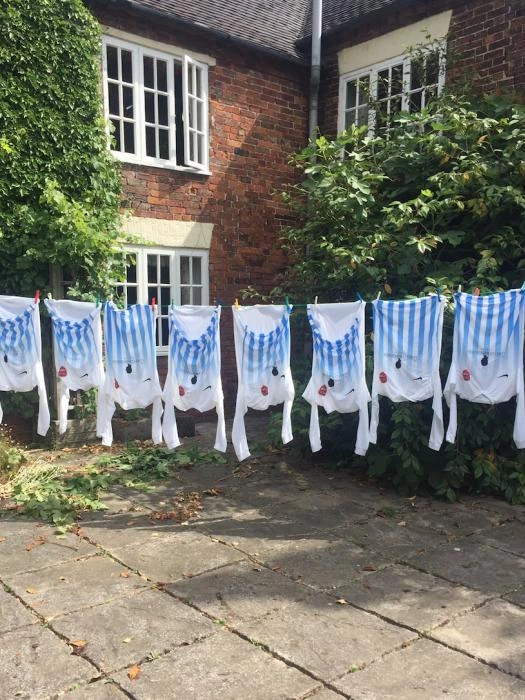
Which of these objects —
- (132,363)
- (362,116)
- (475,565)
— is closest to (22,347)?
(132,363)

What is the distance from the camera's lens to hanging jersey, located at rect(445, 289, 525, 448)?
4992mm

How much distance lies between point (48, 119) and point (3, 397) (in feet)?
11.3

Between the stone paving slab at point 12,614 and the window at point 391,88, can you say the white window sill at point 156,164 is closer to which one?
the window at point 391,88

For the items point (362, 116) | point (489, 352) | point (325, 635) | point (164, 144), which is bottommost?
point (325, 635)

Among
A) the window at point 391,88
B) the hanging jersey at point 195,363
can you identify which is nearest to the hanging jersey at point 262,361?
the hanging jersey at point 195,363

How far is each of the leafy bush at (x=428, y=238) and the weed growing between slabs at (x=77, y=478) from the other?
1630mm

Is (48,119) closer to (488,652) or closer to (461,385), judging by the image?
(461,385)

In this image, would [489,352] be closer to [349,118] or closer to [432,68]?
[432,68]

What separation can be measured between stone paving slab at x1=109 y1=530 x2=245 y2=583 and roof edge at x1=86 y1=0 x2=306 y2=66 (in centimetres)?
693

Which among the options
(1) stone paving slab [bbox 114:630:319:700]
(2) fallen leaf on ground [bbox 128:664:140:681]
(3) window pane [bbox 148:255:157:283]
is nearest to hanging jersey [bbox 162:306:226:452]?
(1) stone paving slab [bbox 114:630:319:700]

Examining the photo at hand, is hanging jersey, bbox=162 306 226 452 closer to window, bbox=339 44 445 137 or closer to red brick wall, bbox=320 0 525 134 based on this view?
window, bbox=339 44 445 137

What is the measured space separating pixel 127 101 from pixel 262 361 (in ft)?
17.4

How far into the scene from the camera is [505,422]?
567 cm

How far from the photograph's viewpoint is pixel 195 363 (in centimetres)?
566
